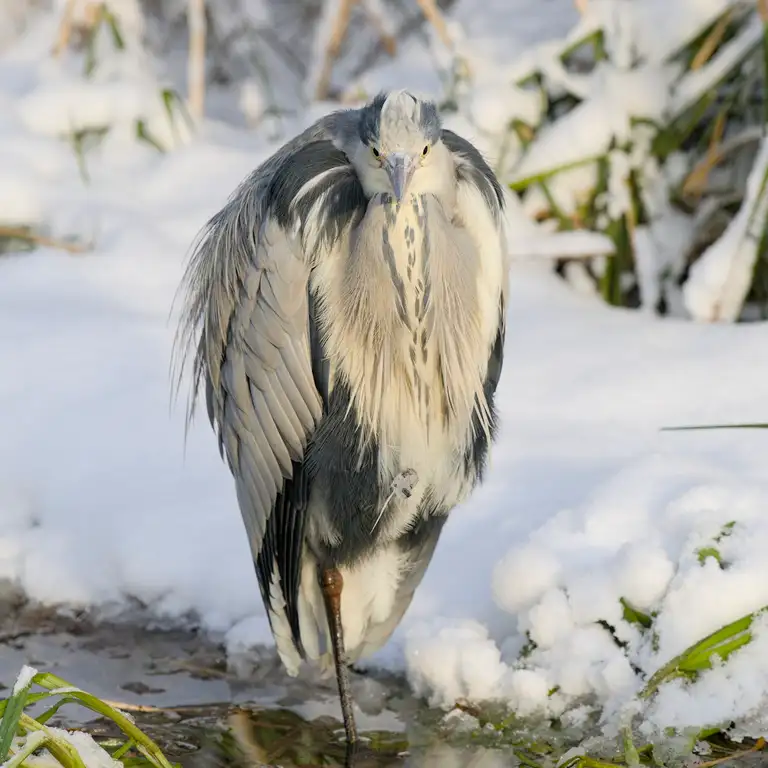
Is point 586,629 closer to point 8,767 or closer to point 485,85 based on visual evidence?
point 8,767

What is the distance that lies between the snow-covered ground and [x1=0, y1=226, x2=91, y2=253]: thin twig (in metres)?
0.08

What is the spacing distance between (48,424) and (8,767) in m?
2.17

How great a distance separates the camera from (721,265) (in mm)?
4754

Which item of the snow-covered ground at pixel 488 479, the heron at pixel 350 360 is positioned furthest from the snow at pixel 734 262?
the heron at pixel 350 360

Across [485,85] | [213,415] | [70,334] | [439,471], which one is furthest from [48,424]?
[485,85]

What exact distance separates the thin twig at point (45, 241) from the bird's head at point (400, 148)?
2.76 m

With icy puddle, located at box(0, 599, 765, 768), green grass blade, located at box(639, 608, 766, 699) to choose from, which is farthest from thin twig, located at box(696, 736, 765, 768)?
green grass blade, located at box(639, 608, 766, 699)

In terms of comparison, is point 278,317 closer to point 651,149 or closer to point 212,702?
point 212,702

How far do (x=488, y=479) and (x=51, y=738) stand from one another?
174 centimetres

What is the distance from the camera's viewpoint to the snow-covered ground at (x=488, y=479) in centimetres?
288

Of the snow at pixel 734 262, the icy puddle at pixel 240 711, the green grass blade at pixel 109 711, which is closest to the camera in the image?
the green grass blade at pixel 109 711

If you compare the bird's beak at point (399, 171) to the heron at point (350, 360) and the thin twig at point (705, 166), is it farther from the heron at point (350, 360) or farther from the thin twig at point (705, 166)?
the thin twig at point (705, 166)

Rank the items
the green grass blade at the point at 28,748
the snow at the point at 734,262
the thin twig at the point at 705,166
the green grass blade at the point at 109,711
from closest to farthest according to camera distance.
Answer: the green grass blade at the point at 28,748 < the green grass blade at the point at 109,711 < the snow at the point at 734,262 < the thin twig at the point at 705,166

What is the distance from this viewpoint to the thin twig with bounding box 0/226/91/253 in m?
5.29
